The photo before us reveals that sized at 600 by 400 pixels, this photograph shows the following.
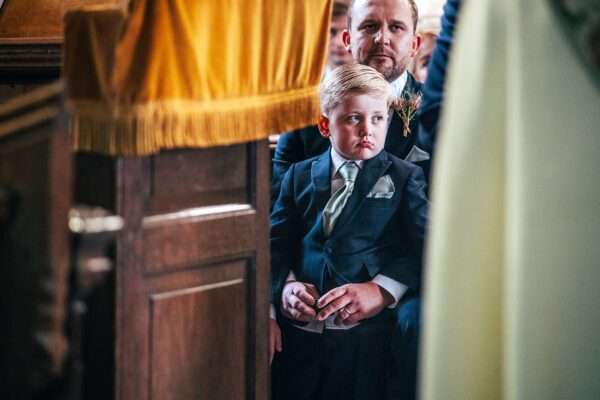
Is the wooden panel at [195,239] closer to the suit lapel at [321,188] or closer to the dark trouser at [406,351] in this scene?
the suit lapel at [321,188]

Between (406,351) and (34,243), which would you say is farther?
(406,351)

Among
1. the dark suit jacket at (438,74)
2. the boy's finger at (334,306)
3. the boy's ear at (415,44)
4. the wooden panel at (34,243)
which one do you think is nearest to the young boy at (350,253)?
the boy's finger at (334,306)

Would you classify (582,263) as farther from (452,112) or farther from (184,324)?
(184,324)

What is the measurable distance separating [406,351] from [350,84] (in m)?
0.90

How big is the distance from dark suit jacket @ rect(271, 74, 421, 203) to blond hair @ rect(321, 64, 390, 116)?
13cm

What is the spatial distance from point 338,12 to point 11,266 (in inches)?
86.2

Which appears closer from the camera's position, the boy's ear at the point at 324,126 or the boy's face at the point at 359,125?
the boy's face at the point at 359,125

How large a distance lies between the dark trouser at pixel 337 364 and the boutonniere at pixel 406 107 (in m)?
0.69

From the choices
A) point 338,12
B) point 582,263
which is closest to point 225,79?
point 582,263

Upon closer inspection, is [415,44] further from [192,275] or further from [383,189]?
[192,275]

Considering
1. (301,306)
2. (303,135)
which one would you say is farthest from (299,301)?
(303,135)

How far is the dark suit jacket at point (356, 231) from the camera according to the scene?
3.02m

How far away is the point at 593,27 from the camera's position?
69.1 inches

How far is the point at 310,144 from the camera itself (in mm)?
3209
